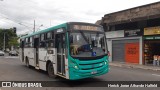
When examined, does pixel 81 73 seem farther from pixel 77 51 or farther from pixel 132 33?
pixel 132 33

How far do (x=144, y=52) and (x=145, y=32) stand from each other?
2.12 m

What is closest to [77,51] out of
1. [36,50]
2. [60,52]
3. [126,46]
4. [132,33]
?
[60,52]

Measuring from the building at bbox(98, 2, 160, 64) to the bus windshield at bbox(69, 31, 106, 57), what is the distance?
11714 millimetres

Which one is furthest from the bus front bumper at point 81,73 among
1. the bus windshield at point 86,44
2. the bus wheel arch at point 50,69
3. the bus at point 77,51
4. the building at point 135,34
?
the building at point 135,34

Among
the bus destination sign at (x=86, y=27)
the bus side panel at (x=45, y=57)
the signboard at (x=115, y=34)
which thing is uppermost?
the signboard at (x=115, y=34)

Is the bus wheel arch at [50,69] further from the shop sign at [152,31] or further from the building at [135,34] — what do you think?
the shop sign at [152,31]

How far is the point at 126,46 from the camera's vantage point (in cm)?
2598

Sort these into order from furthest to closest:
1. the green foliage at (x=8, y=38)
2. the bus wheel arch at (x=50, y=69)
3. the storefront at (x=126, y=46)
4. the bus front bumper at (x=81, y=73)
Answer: the green foliage at (x=8, y=38)
the storefront at (x=126, y=46)
the bus wheel arch at (x=50, y=69)
the bus front bumper at (x=81, y=73)

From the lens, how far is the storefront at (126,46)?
24141 mm

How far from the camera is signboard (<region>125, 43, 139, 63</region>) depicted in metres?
24.5

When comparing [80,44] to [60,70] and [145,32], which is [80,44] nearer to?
[60,70]

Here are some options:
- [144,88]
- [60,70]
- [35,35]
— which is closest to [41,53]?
[35,35]

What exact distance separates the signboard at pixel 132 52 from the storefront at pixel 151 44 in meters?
1.24

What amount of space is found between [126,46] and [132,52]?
1296 millimetres
